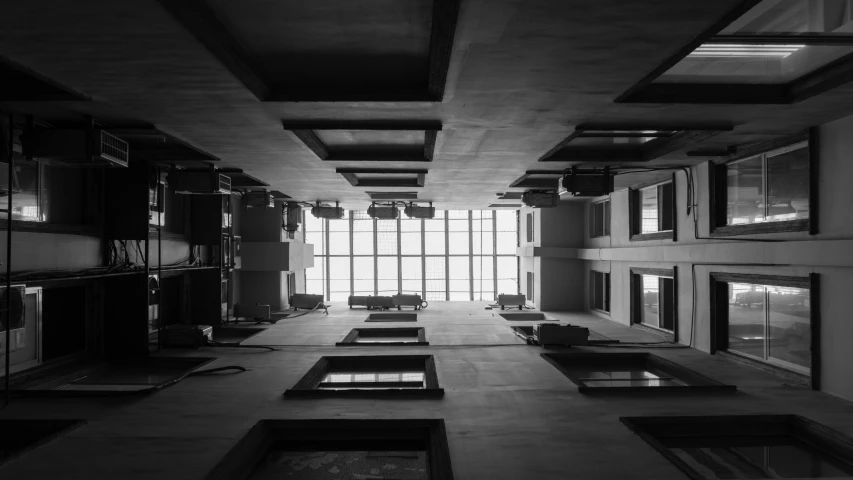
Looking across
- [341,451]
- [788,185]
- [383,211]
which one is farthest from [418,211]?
[341,451]

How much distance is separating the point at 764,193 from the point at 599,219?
6723 millimetres

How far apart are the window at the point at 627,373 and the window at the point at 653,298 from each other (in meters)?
1.81

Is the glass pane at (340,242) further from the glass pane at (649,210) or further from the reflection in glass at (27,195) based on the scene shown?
the reflection in glass at (27,195)

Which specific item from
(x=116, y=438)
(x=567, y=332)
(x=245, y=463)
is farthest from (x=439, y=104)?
(x=567, y=332)

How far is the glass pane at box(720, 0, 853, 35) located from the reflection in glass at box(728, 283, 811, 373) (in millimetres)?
3606

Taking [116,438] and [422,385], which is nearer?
[116,438]

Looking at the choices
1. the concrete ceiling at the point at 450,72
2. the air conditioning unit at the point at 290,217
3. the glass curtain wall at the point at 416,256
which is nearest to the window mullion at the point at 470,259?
the glass curtain wall at the point at 416,256

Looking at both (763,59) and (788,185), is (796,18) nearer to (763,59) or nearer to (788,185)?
(763,59)

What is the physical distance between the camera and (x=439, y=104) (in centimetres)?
486

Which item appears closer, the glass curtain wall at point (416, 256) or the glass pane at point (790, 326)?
the glass pane at point (790, 326)

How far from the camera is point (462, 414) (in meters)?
5.11

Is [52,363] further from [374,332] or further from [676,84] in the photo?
[676,84]

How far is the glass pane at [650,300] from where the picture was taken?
1038cm

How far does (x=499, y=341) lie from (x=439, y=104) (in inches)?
207
